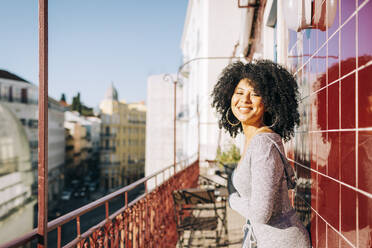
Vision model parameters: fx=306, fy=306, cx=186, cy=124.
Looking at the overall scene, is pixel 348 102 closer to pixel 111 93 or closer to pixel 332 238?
pixel 332 238

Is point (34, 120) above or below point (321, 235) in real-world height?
above

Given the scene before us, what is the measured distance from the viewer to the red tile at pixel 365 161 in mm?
1049

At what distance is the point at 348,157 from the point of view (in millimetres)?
1239

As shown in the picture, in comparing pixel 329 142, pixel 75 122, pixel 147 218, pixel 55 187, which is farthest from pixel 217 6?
pixel 75 122

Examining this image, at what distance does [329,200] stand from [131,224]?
189cm

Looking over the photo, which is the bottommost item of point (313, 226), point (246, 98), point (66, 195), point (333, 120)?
point (66, 195)

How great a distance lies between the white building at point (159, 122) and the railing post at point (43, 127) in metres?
31.9

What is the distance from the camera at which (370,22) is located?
3.33 feet

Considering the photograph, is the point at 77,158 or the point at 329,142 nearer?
the point at 329,142

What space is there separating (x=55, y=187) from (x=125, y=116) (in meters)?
23.8

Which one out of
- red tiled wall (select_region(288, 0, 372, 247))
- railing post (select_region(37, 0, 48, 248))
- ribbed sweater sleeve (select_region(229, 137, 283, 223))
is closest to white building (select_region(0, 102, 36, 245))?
railing post (select_region(37, 0, 48, 248))

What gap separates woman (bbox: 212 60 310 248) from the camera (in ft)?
4.03

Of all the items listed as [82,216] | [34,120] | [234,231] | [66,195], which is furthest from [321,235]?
[66,195]

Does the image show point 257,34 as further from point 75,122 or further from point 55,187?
point 75,122
